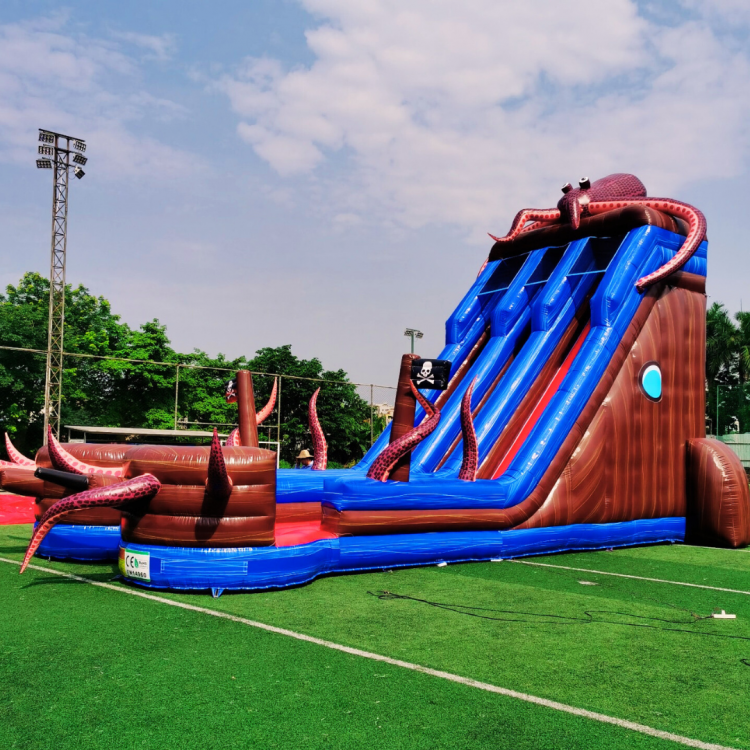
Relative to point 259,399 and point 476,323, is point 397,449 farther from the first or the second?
point 259,399

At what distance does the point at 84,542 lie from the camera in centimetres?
696

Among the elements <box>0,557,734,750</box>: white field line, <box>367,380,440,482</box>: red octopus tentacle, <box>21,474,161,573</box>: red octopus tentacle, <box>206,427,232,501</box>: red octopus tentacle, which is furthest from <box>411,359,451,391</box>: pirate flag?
<box>0,557,734,750</box>: white field line

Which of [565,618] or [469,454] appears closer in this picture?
[565,618]

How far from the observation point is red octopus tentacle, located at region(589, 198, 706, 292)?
916cm

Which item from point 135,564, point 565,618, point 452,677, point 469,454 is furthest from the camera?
point 469,454

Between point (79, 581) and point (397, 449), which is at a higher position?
point (397, 449)

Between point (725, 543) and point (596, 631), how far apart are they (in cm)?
529

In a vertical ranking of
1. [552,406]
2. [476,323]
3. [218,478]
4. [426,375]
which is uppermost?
[476,323]

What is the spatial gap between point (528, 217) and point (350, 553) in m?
6.30

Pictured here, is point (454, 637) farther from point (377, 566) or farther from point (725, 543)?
point (725, 543)

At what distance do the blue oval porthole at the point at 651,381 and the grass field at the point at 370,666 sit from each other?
3.42 metres

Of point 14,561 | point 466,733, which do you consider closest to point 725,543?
point 466,733

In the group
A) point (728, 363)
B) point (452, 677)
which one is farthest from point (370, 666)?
point (728, 363)

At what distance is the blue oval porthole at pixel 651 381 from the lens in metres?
9.12
